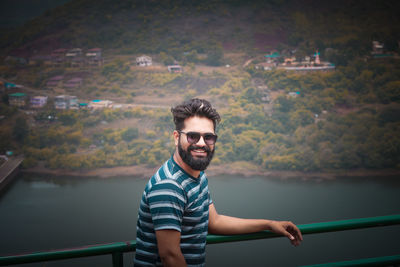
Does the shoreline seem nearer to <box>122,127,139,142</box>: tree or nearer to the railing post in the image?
<box>122,127,139,142</box>: tree

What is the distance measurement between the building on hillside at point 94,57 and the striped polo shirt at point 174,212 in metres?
21.1

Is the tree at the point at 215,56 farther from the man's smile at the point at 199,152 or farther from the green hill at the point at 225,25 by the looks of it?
the man's smile at the point at 199,152

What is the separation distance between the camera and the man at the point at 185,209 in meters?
0.91

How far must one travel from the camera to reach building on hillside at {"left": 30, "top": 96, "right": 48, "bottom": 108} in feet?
61.0

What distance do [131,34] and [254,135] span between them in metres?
9.93

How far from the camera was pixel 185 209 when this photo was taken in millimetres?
978

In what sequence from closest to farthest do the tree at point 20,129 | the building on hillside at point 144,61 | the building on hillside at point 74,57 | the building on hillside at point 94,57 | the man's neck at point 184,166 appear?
1. the man's neck at point 184,166
2. the tree at point 20,129
3. the building on hillside at point 74,57
4. the building on hillside at point 94,57
5. the building on hillside at point 144,61

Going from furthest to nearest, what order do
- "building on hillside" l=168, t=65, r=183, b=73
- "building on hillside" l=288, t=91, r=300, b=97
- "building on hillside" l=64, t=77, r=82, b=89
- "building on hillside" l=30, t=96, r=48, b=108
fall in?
1. "building on hillside" l=288, t=91, r=300, b=97
2. "building on hillside" l=168, t=65, r=183, b=73
3. "building on hillside" l=64, t=77, r=82, b=89
4. "building on hillside" l=30, t=96, r=48, b=108

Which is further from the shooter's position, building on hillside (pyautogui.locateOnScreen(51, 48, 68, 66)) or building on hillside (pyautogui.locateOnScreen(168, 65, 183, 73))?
building on hillside (pyautogui.locateOnScreen(168, 65, 183, 73))

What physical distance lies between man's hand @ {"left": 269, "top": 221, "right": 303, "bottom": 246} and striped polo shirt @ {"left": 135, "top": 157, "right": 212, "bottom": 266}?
0.72ft

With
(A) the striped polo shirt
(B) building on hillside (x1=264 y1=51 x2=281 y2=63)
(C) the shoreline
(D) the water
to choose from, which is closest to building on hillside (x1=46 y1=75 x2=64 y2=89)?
(C) the shoreline

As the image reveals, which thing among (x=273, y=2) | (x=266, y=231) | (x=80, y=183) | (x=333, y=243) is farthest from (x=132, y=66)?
Answer: (x=266, y=231)

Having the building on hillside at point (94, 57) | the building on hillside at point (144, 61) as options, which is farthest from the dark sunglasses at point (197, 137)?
the building on hillside at point (144, 61)

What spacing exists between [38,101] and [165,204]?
19671mm
